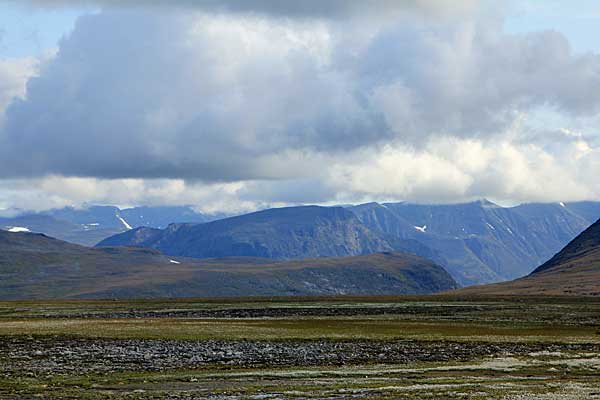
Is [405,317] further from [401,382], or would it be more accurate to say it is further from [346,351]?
[401,382]

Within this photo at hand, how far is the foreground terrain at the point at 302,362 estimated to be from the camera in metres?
48.2

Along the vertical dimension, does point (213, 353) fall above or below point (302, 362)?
above

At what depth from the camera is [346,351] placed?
73.9 m

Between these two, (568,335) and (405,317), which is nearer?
(568,335)

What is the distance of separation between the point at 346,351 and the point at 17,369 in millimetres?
28048

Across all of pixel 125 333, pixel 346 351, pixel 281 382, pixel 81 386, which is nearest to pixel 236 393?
pixel 281 382

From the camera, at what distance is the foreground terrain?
48250mm

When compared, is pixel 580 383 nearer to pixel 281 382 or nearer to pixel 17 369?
pixel 281 382

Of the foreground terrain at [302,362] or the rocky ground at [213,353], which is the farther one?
the rocky ground at [213,353]

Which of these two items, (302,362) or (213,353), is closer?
(302,362)

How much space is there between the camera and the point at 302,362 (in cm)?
6538

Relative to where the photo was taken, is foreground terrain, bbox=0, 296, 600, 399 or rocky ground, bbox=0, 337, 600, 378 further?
rocky ground, bbox=0, 337, 600, 378

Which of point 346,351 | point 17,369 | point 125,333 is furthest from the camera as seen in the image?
point 125,333

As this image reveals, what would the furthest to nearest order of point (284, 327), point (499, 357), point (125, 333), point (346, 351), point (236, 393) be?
point (284, 327), point (125, 333), point (346, 351), point (499, 357), point (236, 393)
